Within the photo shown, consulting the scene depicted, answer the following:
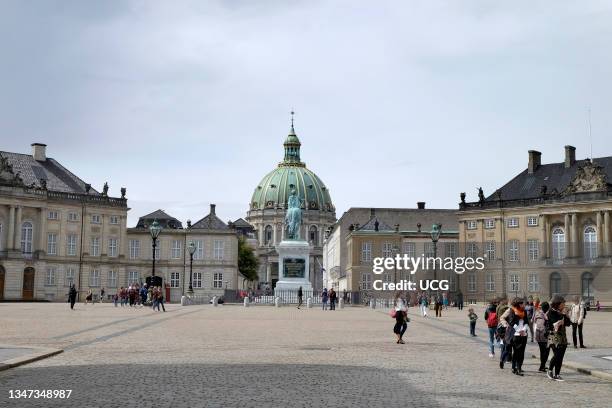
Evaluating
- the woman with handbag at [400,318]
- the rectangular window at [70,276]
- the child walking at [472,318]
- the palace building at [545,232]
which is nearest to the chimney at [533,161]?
the palace building at [545,232]

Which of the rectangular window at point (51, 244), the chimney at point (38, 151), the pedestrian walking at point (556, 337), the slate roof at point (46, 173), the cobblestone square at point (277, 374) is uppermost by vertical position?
the chimney at point (38, 151)

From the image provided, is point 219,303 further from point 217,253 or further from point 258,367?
point 258,367

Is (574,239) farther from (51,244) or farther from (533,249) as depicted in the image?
(51,244)

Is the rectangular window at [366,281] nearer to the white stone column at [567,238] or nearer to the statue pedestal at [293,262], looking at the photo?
the white stone column at [567,238]

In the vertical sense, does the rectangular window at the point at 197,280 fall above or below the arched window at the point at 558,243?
below

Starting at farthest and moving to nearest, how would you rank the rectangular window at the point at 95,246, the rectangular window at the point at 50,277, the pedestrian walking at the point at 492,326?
1. the rectangular window at the point at 95,246
2. the rectangular window at the point at 50,277
3. the pedestrian walking at the point at 492,326

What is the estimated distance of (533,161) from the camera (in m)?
93.8

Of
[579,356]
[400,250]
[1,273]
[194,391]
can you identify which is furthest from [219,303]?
[194,391]

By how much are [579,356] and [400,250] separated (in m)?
79.1

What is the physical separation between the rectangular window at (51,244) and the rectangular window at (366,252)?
36761 millimetres

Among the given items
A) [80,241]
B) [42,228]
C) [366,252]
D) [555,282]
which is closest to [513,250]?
[555,282]

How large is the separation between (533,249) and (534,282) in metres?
3.64

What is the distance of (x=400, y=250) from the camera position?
326 feet

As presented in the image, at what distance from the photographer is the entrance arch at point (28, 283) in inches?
3204
